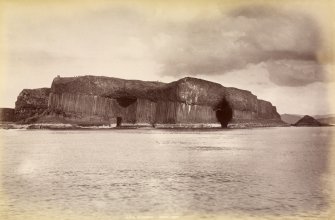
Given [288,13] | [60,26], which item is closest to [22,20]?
[60,26]

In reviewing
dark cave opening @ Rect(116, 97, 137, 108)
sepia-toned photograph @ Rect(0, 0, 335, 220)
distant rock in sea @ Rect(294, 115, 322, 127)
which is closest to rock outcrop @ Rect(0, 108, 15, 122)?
sepia-toned photograph @ Rect(0, 0, 335, 220)

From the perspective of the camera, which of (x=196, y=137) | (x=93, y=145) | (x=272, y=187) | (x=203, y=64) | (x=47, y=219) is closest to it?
(x=47, y=219)

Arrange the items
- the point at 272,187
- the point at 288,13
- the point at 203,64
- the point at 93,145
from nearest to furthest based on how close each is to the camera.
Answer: the point at 272,187 → the point at 288,13 → the point at 203,64 → the point at 93,145

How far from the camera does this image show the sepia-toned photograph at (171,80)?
4902 mm

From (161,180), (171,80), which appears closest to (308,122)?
(171,80)

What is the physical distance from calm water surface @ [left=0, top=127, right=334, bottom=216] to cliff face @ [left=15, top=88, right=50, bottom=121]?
0.37m

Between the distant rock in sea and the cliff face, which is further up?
the cliff face

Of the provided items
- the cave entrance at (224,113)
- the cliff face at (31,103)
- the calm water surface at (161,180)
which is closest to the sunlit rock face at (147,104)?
the cave entrance at (224,113)

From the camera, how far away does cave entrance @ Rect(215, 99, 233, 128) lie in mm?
9155

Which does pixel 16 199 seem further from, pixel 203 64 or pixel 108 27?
pixel 203 64

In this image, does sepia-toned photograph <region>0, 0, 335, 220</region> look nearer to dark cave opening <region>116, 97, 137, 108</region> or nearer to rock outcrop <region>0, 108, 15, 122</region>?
rock outcrop <region>0, 108, 15, 122</region>

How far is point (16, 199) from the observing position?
197 inches

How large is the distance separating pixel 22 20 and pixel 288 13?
10.3ft

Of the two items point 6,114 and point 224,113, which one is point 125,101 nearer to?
point 224,113
